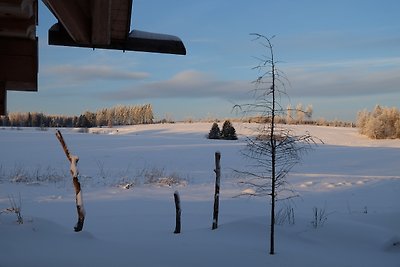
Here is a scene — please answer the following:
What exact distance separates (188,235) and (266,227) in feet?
4.71

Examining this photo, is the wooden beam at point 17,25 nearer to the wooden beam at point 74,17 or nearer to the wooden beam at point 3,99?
the wooden beam at point 74,17

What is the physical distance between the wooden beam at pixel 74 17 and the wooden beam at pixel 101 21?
3.9 inches

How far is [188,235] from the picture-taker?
7.04 metres

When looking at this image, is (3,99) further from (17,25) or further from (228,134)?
(228,134)

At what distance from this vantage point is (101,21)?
3.73 metres

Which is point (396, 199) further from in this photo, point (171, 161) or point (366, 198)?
point (171, 161)

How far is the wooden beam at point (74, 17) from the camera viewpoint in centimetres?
353

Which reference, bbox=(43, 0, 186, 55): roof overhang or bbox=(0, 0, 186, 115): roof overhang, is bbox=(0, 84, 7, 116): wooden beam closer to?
bbox=(0, 0, 186, 115): roof overhang

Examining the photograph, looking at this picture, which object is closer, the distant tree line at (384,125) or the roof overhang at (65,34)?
the roof overhang at (65,34)

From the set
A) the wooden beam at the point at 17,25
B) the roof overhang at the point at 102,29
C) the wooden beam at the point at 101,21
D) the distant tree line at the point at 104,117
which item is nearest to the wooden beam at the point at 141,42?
the roof overhang at the point at 102,29

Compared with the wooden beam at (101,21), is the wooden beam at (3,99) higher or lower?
lower

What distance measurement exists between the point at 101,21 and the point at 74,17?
23 centimetres

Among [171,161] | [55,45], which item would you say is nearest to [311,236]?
[55,45]

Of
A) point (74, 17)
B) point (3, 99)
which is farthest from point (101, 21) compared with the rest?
point (3, 99)
